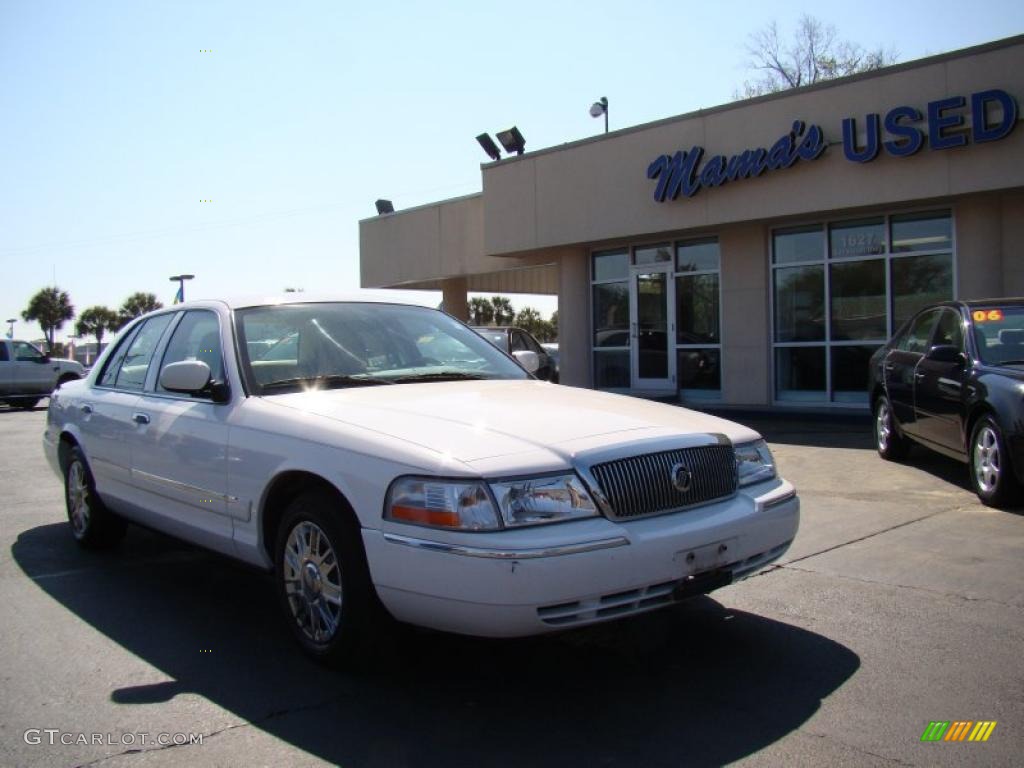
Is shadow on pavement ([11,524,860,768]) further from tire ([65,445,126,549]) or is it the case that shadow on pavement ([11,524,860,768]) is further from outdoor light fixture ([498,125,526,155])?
outdoor light fixture ([498,125,526,155])

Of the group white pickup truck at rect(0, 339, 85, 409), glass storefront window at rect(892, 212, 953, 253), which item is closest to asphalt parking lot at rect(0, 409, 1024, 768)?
glass storefront window at rect(892, 212, 953, 253)

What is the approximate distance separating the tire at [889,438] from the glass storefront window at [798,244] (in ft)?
17.5

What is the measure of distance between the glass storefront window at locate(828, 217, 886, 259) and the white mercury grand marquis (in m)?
10.1

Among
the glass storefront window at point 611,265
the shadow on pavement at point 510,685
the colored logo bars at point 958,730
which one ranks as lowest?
the colored logo bars at point 958,730

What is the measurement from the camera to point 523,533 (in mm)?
3275

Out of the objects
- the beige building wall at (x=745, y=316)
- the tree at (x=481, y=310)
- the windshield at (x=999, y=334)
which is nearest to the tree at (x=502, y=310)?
the tree at (x=481, y=310)

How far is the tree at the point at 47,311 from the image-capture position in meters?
72.8

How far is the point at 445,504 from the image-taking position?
10.9 feet

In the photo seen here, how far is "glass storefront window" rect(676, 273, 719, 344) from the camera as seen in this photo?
1567 cm

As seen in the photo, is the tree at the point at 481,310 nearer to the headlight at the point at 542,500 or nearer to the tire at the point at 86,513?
the tire at the point at 86,513

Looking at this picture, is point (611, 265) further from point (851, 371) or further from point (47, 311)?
point (47, 311)

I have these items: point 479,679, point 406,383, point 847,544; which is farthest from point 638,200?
point 479,679

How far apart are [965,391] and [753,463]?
13.0 feet

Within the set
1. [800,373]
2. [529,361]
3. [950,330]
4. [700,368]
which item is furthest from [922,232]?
[529,361]
